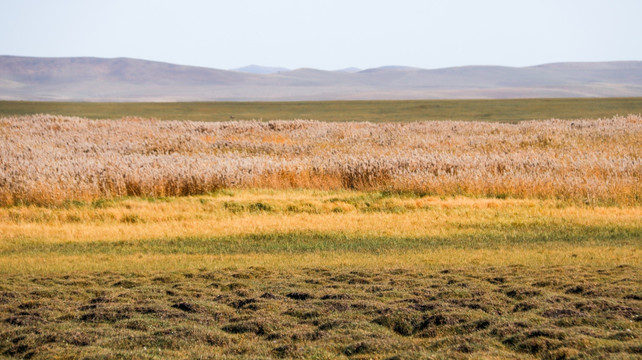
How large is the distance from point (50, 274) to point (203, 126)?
34.4m

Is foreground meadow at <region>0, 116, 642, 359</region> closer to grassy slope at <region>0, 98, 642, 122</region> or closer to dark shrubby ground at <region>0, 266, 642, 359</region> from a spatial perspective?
dark shrubby ground at <region>0, 266, 642, 359</region>

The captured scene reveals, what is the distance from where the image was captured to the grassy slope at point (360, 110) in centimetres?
6531

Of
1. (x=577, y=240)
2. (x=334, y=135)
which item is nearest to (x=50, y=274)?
(x=577, y=240)

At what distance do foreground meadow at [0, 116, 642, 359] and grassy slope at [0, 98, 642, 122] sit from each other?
3228 centimetres

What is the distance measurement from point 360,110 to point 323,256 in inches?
2588

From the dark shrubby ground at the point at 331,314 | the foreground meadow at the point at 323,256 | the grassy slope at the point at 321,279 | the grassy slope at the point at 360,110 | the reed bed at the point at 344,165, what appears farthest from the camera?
the grassy slope at the point at 360,110

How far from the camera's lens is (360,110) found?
259ft

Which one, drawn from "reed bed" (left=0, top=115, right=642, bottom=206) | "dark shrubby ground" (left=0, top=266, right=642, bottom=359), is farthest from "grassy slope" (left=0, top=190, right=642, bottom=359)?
"reed bed" (left=0, top=115, right=642, bottom=206)

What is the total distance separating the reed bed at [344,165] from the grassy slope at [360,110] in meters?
24.6

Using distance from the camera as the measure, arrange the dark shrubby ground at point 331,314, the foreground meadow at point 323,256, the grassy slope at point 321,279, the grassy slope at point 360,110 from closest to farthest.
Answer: the dark shrubby ground at point 331,314 → the grassy slope at point 321,279 → the foreground meadow at point 323,256 → the grassy slope at point 360,110

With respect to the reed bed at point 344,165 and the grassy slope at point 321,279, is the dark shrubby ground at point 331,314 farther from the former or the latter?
the reed bed at point 344,165

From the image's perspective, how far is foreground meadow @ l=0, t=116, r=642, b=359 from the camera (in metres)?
7.59

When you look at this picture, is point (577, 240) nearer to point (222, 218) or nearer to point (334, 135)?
point (222, 218)

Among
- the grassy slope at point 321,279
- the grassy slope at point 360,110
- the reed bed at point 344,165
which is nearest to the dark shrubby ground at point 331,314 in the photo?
the grassy slope at point 321,279
